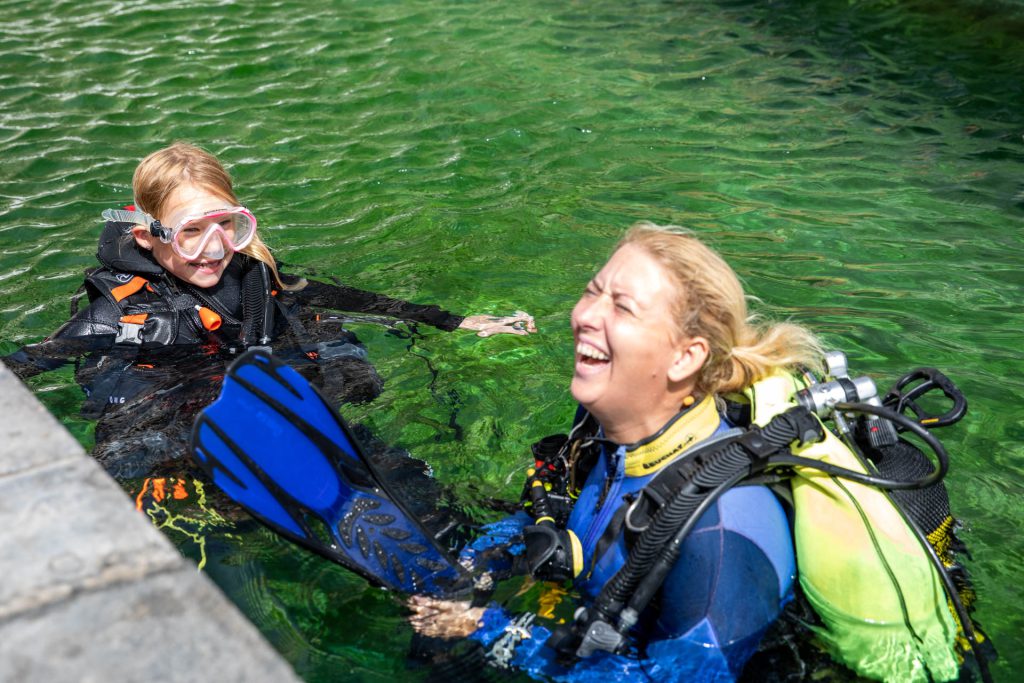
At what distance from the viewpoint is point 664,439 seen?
2488 millimetres

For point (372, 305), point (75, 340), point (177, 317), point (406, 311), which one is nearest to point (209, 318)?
point (177, 317)

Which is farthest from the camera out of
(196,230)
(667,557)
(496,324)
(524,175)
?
(524,175)

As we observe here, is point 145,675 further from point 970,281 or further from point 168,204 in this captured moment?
point 970,281

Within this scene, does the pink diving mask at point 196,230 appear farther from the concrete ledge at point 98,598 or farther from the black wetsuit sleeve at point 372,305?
the concrete ledge at point 98,598

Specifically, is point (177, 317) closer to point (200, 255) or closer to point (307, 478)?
point (200, 255)

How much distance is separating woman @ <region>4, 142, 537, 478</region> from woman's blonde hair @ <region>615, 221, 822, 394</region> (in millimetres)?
1520

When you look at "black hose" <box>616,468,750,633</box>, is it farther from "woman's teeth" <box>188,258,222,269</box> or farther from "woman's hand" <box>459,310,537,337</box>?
"woman's teeth" <box>188,258,222,269</box>

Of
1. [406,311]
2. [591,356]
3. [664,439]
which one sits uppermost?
[591,356]

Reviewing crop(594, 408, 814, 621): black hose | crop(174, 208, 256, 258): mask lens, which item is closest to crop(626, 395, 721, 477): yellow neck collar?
crop(594, 408, 814, 621): black hose

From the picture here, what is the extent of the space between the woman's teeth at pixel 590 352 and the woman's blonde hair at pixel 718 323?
212mm

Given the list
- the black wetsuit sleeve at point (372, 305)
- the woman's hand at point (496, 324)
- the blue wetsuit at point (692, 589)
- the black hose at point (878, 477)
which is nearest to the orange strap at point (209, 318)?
the black wetsuit sleeve at point (372, 305)

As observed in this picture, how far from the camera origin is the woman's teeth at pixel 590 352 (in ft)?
8.15

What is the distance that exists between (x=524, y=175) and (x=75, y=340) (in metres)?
3.32

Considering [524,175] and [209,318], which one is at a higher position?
[209,318]
